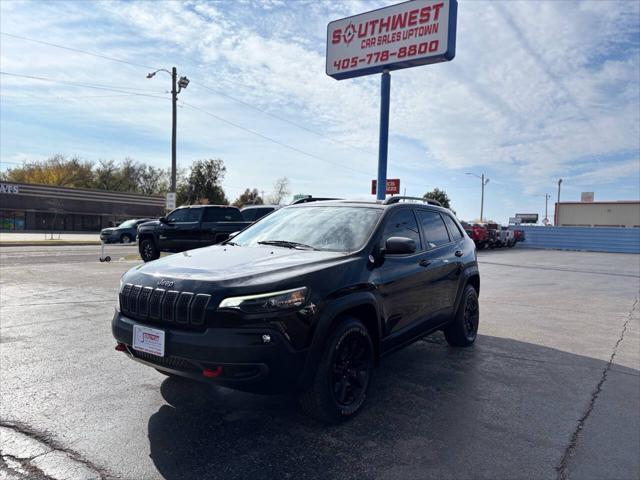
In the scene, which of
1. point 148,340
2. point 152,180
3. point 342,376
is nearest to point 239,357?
point 148,340

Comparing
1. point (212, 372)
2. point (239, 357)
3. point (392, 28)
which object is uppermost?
point (392, 28)

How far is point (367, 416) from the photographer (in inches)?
146

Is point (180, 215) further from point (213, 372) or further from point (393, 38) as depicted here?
point (213, 372)

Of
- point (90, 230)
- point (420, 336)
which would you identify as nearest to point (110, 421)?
point (420, 336)

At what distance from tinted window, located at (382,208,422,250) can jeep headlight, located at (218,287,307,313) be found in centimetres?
138

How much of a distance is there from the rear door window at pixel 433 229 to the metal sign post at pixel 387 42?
25.0 ft

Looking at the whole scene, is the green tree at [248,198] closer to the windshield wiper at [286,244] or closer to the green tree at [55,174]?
the green tree at [55,174]

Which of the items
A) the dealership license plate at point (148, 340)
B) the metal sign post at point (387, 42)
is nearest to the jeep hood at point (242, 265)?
the dealership license plate at point (148, 340)

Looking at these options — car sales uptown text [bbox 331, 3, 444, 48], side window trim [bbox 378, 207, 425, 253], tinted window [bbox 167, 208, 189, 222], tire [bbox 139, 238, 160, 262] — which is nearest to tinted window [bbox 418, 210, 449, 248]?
side window trim [bbox 378, 207, 425, 253]

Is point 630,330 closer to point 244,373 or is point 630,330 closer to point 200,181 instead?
point 244,373

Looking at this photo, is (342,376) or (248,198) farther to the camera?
(248,198)

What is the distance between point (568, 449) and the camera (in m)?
3.28

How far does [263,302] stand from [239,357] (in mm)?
377

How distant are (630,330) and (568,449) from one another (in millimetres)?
5362
